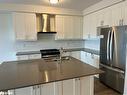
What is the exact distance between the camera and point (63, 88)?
1.94 metres

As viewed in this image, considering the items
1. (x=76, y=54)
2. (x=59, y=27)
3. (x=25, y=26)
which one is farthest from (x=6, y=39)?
(x=76, y=54)

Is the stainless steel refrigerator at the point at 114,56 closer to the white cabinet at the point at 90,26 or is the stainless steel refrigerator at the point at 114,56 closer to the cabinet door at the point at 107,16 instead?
the cabinet door at the point at 107,16

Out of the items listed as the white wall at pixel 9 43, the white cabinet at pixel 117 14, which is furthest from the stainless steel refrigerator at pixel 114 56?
the white wall at pixel 9 43

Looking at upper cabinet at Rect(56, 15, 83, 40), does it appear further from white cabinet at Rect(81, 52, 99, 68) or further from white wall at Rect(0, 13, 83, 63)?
white cabinet at Rect(81, 52, 99, 68)

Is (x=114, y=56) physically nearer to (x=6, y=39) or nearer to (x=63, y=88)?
(x=63, y=88)

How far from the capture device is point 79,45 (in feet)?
18.1

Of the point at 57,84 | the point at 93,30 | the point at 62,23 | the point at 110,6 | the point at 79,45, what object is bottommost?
the point at 57,84

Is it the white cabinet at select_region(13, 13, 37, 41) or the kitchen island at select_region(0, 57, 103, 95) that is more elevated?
the white cabinet at select_region(13, 13, 37, 41)

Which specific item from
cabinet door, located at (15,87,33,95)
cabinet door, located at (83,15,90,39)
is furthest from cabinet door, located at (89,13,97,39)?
cabinet door, located at (15,87,33,95)

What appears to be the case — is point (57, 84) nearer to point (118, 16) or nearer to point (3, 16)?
point (118, 16)

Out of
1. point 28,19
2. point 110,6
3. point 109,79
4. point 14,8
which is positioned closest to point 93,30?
point 110,6

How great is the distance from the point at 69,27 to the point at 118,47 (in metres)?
2.41

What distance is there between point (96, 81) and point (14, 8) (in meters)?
3.62

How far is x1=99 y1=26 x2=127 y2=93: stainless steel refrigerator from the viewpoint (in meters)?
2.79
